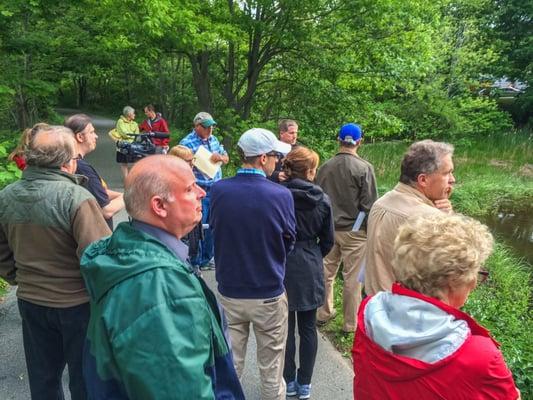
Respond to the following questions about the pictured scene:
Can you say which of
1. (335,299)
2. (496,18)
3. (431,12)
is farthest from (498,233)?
(496,18)

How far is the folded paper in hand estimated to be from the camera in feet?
17.6

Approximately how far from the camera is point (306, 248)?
10.9 feet

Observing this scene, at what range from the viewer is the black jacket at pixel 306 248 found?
3225 millimetres

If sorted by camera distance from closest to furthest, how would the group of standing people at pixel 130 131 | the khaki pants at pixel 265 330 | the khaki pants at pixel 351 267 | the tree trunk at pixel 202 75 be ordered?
the khaki pants at pixel 265 330 → the khaki pants at pixel 351 267 → the group of standing people at pixel 130 131 → the tree trunk at pixel 202 75

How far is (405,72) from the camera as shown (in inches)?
363

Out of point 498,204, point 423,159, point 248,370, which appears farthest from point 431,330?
point 498,204

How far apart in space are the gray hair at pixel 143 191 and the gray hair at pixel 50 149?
1.04 m

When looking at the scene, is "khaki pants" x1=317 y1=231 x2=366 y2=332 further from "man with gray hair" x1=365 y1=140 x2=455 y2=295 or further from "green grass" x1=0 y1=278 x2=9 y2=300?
"green grass" x1=0 y1=278 x2=9 y2=300

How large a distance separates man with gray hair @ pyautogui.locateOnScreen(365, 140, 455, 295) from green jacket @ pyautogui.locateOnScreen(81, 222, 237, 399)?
1403 millimetres

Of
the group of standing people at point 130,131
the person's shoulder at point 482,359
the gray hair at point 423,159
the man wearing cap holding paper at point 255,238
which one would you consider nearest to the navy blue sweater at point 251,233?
the man wearing cap holding paper at point 255,238

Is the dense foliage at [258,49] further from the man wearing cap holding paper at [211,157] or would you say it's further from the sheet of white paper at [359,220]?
the sheet of white paper at [359,220]

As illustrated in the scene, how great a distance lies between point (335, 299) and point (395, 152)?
32.6ft

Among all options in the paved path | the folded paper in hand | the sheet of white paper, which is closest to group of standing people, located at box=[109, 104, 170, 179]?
the folded paper in hand

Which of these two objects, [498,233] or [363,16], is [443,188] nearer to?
[363,16]
